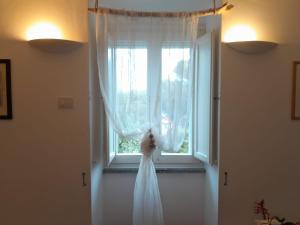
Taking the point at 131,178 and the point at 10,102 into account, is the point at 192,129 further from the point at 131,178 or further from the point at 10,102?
the point at 10,102

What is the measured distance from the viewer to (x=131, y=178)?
276 centimetres

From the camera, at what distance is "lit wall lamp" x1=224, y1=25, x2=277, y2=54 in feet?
7.06

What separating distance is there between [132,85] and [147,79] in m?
0.13

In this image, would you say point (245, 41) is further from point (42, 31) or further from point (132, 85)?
point (42, 31)

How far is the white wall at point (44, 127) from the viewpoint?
2182 mm

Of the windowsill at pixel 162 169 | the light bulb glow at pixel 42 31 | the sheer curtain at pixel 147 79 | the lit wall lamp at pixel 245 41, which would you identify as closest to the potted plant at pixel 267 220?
the sheer curtain at pixel 147 79

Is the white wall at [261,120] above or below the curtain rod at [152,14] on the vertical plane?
below

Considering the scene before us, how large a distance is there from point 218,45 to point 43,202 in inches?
73.4

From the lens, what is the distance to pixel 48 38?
6.82 feet

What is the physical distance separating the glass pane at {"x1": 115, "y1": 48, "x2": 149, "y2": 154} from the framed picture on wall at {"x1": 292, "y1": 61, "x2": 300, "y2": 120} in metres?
1.16

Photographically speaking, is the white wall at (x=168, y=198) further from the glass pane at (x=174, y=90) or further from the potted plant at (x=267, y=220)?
the potted plant at (x=267, y=220)

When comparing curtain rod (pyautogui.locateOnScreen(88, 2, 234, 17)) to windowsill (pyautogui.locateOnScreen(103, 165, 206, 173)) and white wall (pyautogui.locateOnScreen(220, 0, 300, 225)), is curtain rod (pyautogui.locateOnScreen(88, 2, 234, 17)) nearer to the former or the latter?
white wall (pyautogui.locateOnScreen(220, 0, 300, 225))

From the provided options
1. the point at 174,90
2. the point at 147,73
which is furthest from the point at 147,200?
the point at 147,73

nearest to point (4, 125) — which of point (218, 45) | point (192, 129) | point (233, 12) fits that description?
point (192, 129)
